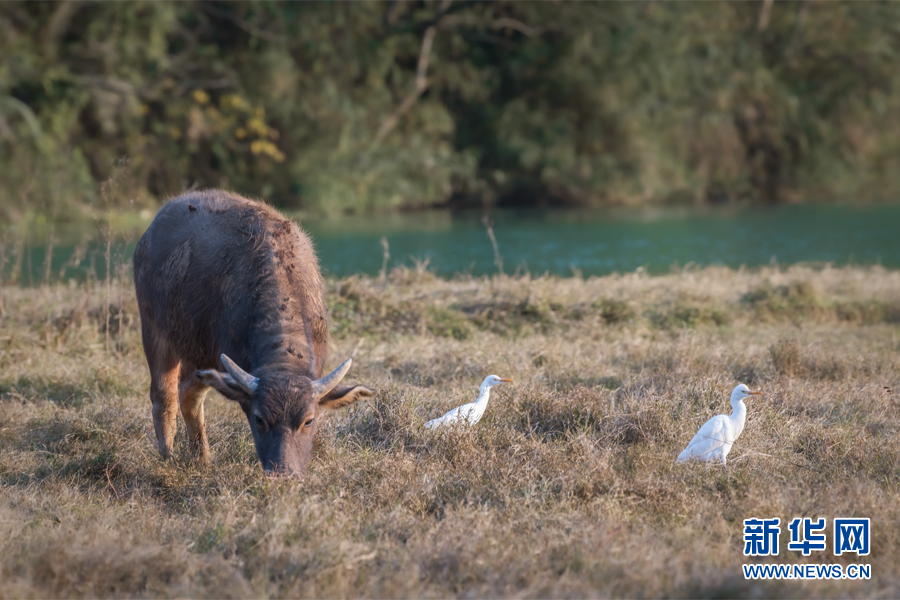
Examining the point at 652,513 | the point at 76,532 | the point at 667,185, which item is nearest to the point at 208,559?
the point at 76,532

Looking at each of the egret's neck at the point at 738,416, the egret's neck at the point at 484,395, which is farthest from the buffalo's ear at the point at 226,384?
the egret's neck at the point at 738,416

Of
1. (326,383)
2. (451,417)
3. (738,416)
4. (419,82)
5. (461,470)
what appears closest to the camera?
(326,383)

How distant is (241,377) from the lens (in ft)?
19.7

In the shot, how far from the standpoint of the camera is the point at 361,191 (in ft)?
104

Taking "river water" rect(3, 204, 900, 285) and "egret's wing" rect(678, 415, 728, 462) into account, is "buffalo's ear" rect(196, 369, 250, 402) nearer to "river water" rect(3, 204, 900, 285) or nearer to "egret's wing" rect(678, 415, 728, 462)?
"egret's wing" rect(678, 415, 728, 462)

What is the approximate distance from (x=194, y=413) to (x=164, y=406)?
0.38 m

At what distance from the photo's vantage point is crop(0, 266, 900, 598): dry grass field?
16.9 feet

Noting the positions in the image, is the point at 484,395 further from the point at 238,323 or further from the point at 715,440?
the point at 238,323

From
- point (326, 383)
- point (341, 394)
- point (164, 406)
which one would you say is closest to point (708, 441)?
point (341, 394)

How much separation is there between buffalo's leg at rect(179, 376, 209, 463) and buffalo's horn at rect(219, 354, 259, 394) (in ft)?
4.23

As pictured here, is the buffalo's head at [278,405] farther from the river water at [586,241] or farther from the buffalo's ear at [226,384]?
the river water at [586,241]

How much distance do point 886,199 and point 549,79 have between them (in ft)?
41.6

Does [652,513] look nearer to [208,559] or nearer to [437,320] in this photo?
[208,559]

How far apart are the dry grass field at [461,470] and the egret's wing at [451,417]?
14cm
